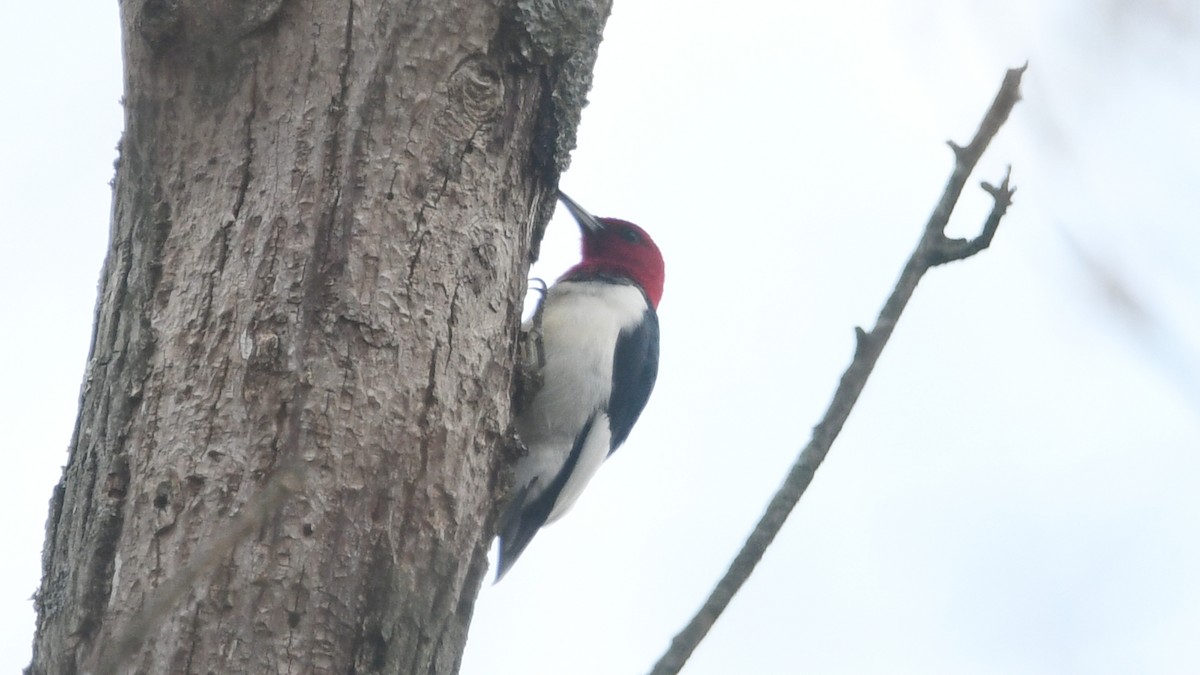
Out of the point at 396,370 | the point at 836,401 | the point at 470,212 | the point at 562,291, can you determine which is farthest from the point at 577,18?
the point at 562,291

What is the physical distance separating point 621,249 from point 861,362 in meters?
2.47

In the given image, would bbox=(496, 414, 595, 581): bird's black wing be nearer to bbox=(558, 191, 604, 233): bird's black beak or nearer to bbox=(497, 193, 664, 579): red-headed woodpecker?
bbox=(497, 193, 664, 579): red-headed woodpecker

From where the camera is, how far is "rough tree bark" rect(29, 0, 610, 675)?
6.15 feet

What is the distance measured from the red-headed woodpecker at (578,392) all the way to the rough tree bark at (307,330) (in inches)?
35.5

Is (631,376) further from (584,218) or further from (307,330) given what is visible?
(307,330)

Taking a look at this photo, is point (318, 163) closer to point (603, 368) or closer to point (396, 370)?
point (396, 370)

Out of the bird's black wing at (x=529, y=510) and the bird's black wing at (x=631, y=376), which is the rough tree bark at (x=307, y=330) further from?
the bird's black wing at (x=631, y=376)

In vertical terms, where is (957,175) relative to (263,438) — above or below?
above

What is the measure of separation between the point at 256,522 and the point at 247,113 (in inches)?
48.6

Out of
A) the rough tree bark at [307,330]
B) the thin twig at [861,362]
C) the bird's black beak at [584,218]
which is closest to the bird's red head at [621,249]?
the bird's black beak at [584,218]

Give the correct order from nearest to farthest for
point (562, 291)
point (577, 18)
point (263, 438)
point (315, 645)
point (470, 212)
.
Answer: point (315, 645)
point (263, 438)
point (470, 212)
point (577, 18)
point (562, 291)

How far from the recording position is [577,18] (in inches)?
97.5

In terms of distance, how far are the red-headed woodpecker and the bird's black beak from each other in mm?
311

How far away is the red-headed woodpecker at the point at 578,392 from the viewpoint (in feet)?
10.7
